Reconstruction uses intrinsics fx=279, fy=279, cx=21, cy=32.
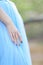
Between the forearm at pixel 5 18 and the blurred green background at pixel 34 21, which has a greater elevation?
the forearm at pixel 5 18

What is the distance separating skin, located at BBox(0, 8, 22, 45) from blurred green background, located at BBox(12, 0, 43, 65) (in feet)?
8.33

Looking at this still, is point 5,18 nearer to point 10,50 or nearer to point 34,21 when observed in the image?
point 10,50

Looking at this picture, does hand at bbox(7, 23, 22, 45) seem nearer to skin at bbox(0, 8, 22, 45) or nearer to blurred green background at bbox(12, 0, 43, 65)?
skin at bbox(0, 8, 22, 45)

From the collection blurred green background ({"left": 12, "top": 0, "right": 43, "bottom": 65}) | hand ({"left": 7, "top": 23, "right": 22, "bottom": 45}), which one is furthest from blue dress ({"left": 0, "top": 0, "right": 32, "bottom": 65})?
blurred green background ({"left": 12, "top": 0, "right": 43, "bottom": 65})

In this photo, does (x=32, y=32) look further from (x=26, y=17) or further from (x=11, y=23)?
(x=11, y=23)

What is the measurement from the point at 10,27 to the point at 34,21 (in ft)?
10.1

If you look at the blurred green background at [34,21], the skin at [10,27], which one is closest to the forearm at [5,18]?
the skin at [10,27]

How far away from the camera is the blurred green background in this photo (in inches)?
156

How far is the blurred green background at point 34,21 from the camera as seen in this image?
13.0 ft

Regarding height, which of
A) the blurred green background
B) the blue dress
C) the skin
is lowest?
the blurred green background

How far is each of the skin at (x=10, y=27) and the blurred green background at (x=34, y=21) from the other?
2.54 metres

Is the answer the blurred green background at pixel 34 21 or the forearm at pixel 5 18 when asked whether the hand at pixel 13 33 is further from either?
the blurred green background at pixel 34 21

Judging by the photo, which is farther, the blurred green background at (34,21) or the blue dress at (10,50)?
the blurred green background at (34,21)

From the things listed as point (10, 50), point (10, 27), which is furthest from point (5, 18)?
point (10, 50)
